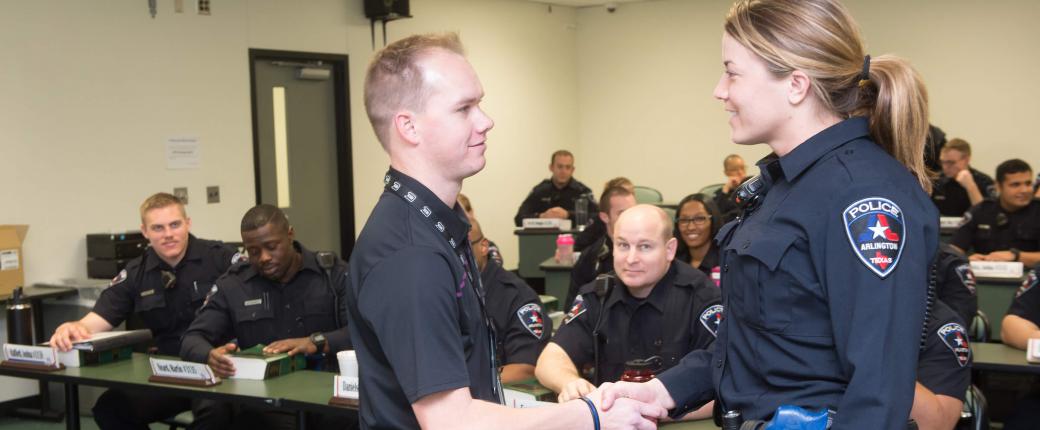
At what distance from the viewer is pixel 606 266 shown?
557cm

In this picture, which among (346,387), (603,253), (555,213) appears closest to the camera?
(346,387)

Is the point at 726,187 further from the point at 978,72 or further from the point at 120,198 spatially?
the point at 120,198

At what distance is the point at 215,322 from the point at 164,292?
67 centimetres

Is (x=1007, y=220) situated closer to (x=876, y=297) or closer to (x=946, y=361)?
(x=946, y=361)

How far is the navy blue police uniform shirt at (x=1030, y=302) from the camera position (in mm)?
4066

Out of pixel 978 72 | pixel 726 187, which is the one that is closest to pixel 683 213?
pixel 726 187

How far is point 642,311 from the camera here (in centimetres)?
377

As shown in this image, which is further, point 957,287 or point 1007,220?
point 1007,220

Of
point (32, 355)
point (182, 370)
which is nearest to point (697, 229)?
point (182, 370)

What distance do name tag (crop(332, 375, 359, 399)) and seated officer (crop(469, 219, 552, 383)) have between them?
0.75 meters

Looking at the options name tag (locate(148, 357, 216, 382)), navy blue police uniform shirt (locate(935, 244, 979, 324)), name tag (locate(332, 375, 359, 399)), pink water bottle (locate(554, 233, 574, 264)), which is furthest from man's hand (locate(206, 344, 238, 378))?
pink water bottle (locate(554, 233, 574, 264))

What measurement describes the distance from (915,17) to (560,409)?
33.4 feet

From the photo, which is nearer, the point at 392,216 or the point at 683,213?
the point at 392,216

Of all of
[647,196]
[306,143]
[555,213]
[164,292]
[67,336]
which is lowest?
[67,336]
